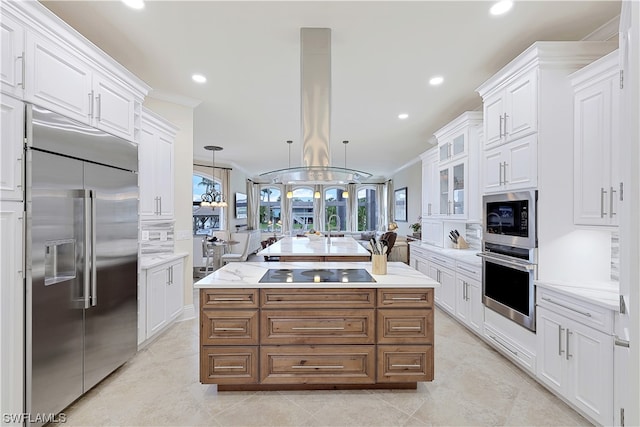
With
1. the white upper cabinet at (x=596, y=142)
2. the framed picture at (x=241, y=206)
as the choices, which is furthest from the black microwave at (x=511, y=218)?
the framed picture at (x=241, y=206)

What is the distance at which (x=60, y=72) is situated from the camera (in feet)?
6.48

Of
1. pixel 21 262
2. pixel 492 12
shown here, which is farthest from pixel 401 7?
pixel 21 262

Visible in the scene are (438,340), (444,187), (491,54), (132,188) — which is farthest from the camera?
(444,187)

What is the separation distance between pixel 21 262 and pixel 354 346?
6.95 feet

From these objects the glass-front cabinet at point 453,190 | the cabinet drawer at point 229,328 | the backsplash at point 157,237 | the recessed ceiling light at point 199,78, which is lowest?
the cabinet drawer at point 229,328

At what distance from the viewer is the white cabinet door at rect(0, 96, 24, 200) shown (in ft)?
5.30

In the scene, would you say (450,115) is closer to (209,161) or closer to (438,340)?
(438,340)

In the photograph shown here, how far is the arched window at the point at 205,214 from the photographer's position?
28.6 ft

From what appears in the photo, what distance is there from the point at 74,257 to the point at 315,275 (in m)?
1.68

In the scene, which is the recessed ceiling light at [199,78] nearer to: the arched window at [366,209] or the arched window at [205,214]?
the arched window at [205,214]

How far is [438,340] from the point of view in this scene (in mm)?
3258

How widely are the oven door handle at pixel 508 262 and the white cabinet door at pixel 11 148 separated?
11.3ft

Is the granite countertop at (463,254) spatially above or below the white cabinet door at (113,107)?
below

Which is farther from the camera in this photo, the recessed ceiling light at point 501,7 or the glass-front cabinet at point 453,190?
the glass-front cabinet at point 453,190
